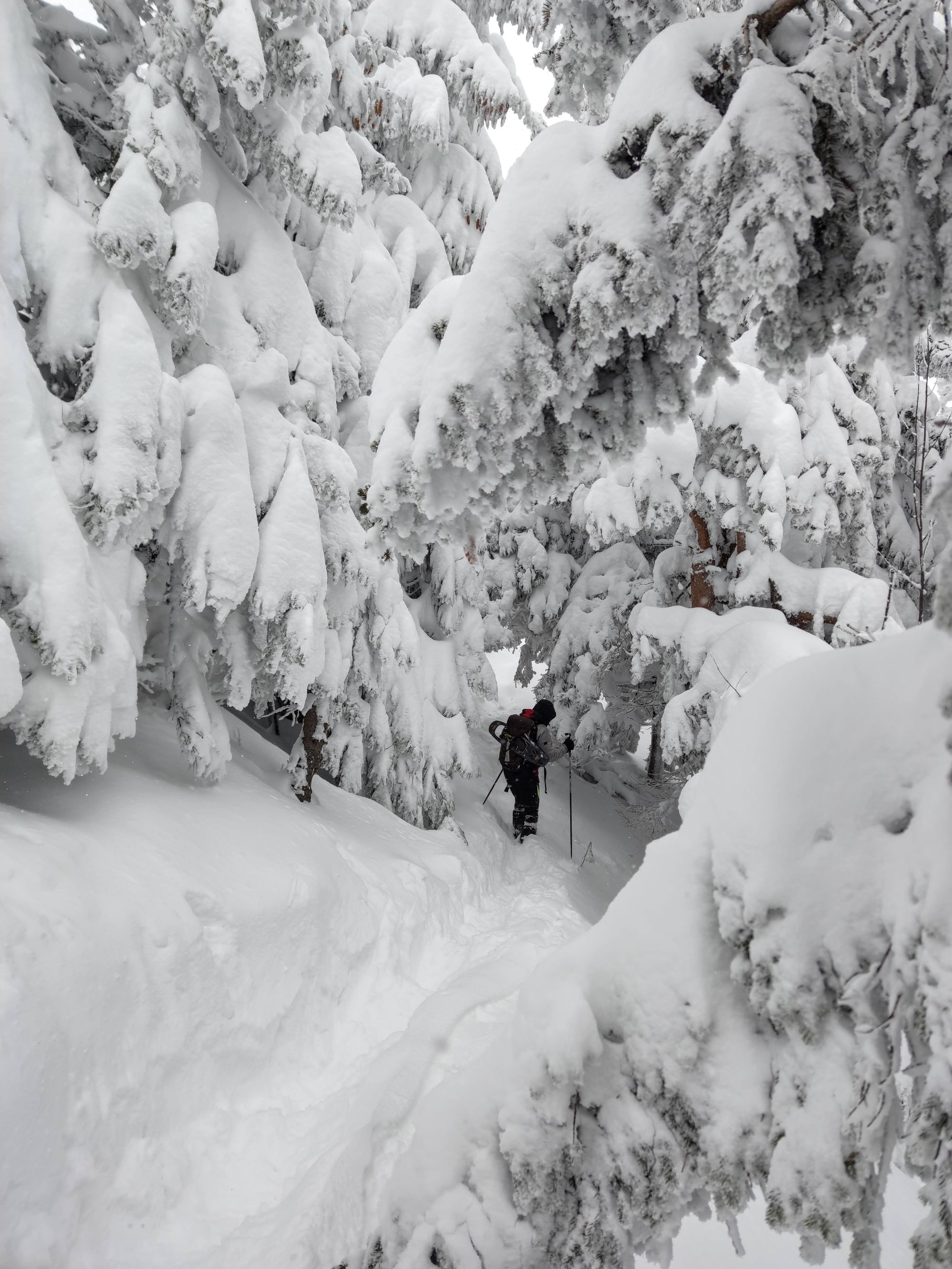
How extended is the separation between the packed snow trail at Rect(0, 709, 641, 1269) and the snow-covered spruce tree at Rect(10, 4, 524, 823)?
784 millimetres

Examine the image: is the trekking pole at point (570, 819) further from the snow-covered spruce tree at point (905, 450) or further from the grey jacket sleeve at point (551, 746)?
the snow-covered spruce tree at point (905, 450)

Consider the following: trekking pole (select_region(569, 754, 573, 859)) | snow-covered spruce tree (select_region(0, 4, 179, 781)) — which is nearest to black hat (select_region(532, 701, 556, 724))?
trekking pole (select_region(569, 754, 573, 859))

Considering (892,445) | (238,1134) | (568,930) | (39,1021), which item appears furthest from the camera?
(892,445)

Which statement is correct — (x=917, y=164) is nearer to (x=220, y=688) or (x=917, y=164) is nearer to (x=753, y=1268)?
(x=753, y=1268)

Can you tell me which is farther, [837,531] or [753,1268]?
[837,531]

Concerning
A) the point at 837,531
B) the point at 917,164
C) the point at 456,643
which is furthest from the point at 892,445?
the point at 917,164

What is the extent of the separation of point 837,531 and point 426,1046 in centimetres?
647

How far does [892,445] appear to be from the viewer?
356 inches

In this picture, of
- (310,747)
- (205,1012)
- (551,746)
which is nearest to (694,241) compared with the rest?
(205,1012)

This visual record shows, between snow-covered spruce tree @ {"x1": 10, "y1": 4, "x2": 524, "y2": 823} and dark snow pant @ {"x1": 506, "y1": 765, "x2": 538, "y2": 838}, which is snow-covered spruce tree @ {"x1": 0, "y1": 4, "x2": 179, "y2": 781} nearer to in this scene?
snow-covered spruce tree @ {"x1": 10, "y1": 4, "x2": 524, "y2": 823}

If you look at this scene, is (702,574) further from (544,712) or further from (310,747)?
(310,747)

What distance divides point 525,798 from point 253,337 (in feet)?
24.3

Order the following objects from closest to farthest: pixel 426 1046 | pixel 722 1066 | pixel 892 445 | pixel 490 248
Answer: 1. pixel 722 1066
2. pixel 490 248
3. pixel 426 1046
4. pixel 892 445

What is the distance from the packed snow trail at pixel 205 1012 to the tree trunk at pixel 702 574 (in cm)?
464
